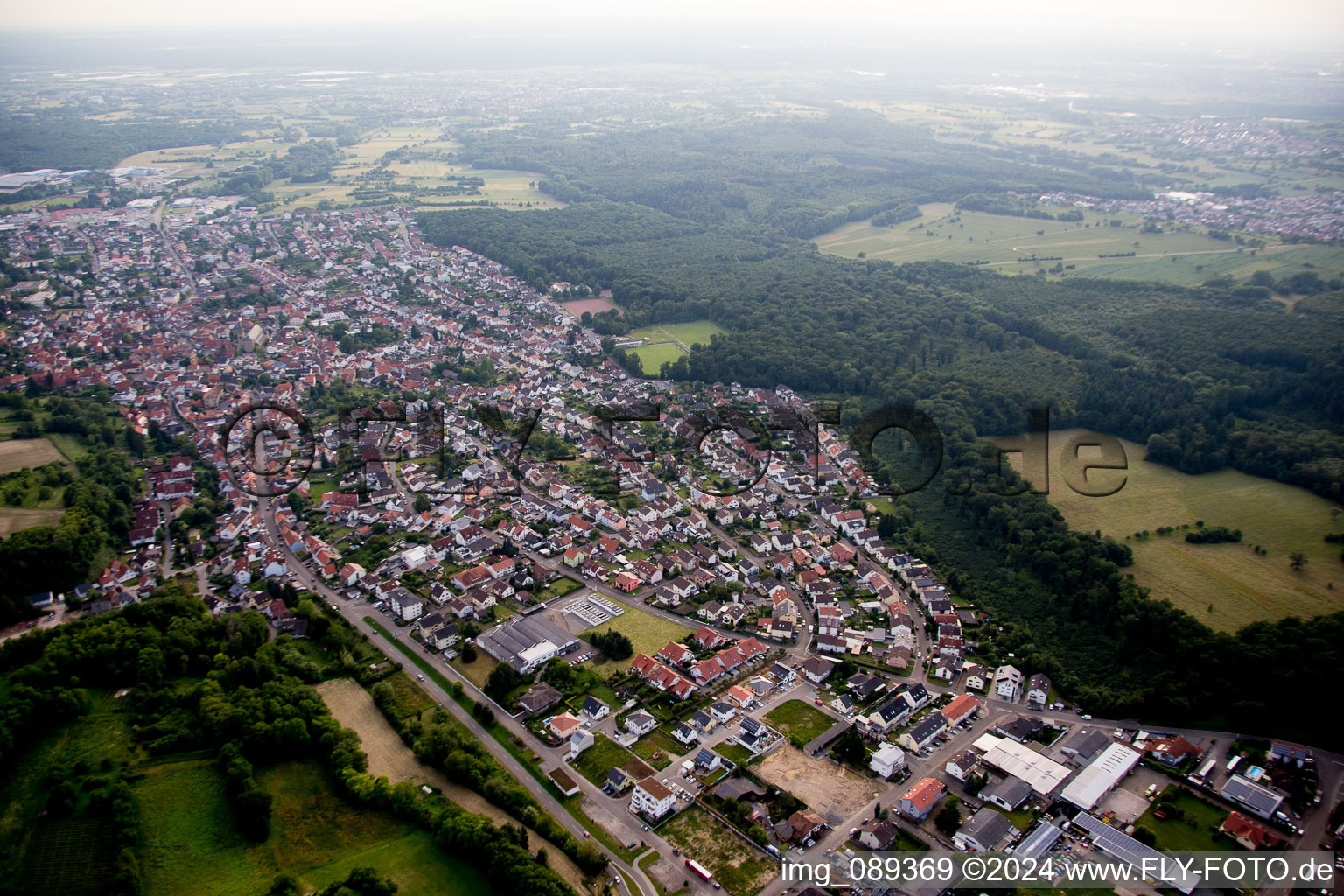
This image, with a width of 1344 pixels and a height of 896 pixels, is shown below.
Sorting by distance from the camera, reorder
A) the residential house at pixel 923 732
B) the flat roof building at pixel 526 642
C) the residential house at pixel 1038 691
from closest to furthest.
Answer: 1. the residential house at pixel 923 732
2. the residential house at pixel 1038 691
3. the flat roof building at pixel 526 642

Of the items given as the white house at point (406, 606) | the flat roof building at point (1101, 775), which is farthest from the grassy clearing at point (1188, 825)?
the white house at point (406, 606)

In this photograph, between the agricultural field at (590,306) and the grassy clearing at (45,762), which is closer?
the grassy clearing at (45,762)

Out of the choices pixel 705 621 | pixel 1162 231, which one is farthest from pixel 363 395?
pixel 1162 231

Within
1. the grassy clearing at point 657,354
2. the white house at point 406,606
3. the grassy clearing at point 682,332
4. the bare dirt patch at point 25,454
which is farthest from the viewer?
the grassy clearing at point 682,332

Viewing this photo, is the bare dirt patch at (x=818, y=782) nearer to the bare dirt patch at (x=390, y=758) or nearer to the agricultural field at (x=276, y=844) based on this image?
the bare dirt patch at (x=390, y=758)

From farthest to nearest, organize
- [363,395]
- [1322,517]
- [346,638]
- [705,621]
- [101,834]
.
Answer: [363,395] < [1322,517] < [705,621] < [346,638] < [101,834]

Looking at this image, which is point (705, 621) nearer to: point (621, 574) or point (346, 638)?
point (621, 574)
